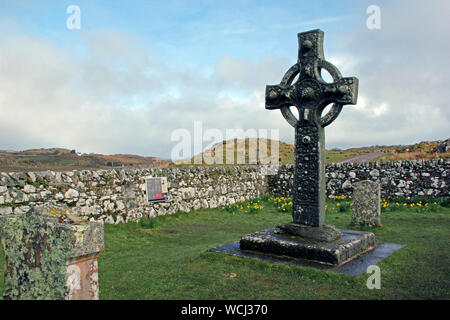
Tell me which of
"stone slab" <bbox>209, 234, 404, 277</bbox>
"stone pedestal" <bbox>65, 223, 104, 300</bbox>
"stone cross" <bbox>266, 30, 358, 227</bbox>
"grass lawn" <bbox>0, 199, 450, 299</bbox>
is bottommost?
"grass lawn" <bbox>0, 199, 450, 299</bbox>

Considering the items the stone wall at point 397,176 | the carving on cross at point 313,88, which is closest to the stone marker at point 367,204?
the carving on cross at point 313,88

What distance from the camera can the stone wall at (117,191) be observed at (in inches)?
264

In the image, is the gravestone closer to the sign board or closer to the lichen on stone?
the lichen on stone

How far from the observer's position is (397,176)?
457 inches

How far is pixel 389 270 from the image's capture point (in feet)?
15.7

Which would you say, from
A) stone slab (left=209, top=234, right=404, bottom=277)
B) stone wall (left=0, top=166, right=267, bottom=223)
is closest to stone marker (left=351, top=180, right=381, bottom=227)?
stone slab (left=209, top=234, right=404, bottom=277)

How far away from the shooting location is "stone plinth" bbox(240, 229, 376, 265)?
4.94 metres

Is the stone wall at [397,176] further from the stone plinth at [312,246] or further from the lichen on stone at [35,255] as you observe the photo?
the lichen on stone at [35,255]

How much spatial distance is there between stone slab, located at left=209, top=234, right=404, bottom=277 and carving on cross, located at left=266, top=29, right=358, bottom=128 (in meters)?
2.20

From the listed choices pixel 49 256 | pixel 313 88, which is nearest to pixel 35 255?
pixel 49 256

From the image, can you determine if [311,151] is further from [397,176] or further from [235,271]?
[397,176]

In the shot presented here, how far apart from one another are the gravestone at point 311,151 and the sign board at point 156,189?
4.13 metres
